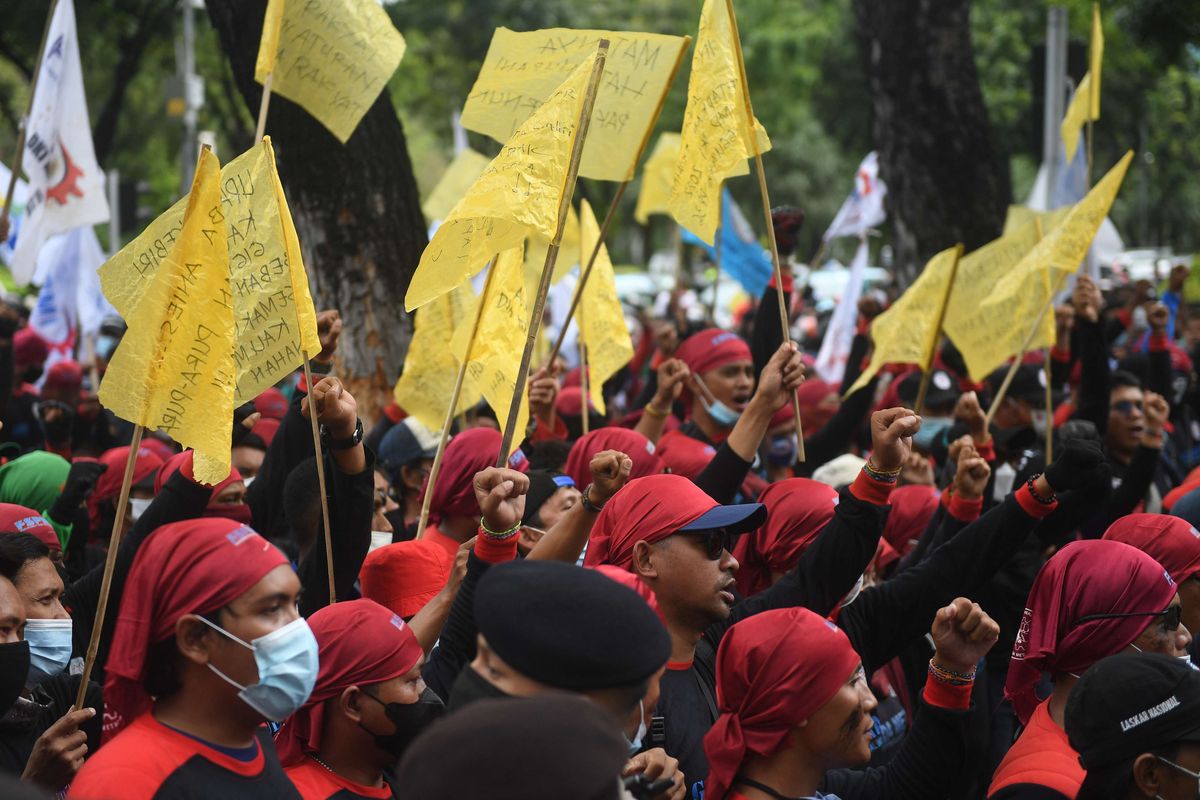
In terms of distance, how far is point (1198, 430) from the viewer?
9.88 meters

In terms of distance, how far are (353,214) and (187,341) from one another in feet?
13.4

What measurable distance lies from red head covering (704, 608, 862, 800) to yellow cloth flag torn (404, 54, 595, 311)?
5.61 ft

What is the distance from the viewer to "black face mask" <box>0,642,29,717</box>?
136 inches

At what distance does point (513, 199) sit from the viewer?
452 cm

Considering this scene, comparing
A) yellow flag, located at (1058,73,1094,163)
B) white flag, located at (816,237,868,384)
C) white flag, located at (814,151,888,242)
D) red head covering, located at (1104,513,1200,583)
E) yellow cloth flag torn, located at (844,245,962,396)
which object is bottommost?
white flag, located at (816,237,868,384)

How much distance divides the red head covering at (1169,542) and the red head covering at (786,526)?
908 mm

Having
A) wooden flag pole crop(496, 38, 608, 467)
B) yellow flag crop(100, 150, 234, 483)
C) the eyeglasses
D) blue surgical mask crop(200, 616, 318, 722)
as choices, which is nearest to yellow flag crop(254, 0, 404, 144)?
wooden flag pole crop(496, 38, 608, 467)

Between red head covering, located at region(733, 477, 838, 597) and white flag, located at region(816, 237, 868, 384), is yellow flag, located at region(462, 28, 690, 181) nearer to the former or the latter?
red head covering, located at region(733, 477, 838, 597)

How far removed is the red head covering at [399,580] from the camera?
4.41 metres

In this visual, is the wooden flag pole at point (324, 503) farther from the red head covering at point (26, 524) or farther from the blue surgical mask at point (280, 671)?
the blue surgical mask at point (280, 671)

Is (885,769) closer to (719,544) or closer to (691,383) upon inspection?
(719,544)

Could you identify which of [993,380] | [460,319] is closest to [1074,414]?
[993,380]

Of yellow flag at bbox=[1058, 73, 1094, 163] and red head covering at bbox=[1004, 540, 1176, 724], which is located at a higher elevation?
yellow flag at bbox=[1058, 73, 1094, 163]

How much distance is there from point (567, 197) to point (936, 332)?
3.18m
